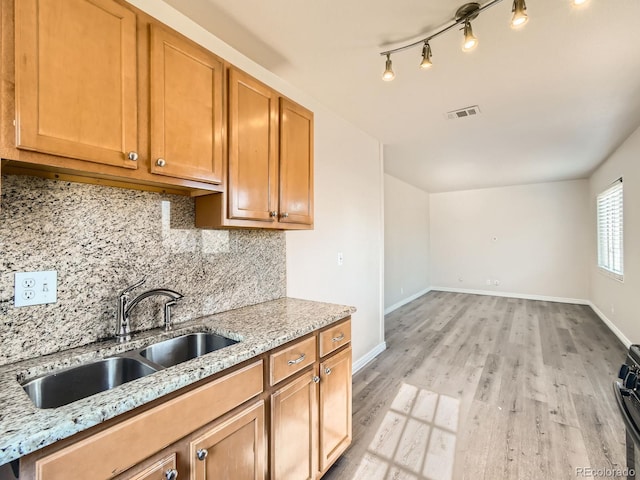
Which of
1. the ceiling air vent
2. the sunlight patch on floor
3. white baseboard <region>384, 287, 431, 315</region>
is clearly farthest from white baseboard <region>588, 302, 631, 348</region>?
the ceiling air vent

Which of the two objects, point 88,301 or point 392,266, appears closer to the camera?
point 88,301

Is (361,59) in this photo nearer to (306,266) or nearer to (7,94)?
(306,266)

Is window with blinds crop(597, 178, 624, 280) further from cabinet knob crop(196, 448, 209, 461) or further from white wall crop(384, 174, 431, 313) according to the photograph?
cabinet knob crop(196, 448, 209, 461)

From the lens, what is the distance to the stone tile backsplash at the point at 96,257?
1.09m

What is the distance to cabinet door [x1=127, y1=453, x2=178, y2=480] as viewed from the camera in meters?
0.86

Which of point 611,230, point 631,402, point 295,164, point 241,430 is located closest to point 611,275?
point 611,230

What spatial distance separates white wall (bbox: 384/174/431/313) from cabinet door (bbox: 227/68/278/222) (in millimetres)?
3938

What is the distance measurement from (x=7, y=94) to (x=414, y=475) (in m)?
2.46

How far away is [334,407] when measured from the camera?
5.60 ft

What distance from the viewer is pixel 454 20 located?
162 cm

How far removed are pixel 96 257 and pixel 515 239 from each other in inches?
294

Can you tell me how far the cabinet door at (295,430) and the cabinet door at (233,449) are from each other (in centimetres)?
8

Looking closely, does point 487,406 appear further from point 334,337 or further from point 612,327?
point 612,327

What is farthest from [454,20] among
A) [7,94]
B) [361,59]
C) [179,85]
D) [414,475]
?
[414,475]
